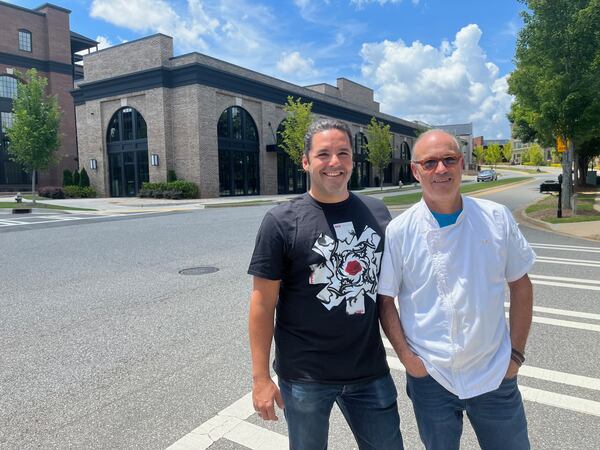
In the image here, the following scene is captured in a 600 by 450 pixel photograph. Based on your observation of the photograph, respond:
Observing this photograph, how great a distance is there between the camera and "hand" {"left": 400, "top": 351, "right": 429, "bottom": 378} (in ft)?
6.35

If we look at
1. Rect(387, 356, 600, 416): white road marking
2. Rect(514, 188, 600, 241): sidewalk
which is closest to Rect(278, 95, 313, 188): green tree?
Rect(514, 188, 600, 241): sidewalk

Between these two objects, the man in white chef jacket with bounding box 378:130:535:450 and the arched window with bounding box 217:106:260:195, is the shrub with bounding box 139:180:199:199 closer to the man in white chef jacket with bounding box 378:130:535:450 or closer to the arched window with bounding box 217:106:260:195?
the arched window with bounding box 217:106:260:195

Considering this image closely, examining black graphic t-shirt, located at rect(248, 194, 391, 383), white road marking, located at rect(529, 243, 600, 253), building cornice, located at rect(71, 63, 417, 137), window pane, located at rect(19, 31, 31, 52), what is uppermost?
window pane, located at rect(19, 31, 31, 52)

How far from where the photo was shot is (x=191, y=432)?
119 inches

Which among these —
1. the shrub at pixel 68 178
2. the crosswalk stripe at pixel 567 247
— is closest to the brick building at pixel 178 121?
the shrub at pixel 68 178

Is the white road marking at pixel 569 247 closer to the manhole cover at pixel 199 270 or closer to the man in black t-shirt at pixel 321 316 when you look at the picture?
the manhole cover at pixel 199 270

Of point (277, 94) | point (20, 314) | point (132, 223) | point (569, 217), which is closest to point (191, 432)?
point (20, 314)

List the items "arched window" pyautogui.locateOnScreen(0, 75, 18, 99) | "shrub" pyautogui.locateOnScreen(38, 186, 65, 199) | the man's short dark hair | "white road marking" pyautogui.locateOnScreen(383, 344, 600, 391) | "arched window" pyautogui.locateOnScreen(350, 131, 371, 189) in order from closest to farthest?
the man's short dark hair
"white road marking" pyautogui.locateOnScreen(383, 344, 600, 391)
"shrub" pyautogui.locateOnScreen(38, 186, 65, 199)
"arched window" pyautogui.locateOnScreen(0, 75, 18, 99)
"arched window" pyautogui.locateOnScreen(350, 131, 371, 189)

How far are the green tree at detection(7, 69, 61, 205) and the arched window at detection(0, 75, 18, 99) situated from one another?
17.6 meters

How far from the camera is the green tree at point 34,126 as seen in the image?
26.3 meters

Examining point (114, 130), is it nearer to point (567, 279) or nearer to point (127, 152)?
point (127, 152)

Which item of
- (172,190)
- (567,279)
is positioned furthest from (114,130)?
(567,279)

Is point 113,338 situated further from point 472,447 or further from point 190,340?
point 472,447

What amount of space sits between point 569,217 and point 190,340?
15.1 meters
